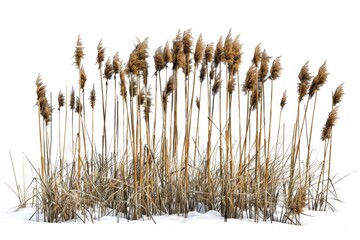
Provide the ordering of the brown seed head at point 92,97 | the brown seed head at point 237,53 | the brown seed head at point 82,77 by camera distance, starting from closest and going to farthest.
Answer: the brown seed head at point 237,53 < the brown seed head at point 82,77 < the brown seed head at point 92,97

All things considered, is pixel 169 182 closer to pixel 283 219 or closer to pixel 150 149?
pixel 150 149

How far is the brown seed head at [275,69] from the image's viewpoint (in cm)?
→ 644

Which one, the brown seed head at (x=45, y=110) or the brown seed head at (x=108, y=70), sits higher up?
the brown seed head at (x=108, y=70)

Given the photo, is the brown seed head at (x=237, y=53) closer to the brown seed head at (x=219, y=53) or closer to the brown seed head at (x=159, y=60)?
the brown seed head at (x=219, y=53)

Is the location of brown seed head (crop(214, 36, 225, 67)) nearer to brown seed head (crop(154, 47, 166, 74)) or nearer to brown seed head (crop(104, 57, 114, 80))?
brown seed head (crop(154, 47, 166, 74))

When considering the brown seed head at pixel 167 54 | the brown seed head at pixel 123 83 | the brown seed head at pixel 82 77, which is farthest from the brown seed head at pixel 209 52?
the brown seed head at pixel 82 77

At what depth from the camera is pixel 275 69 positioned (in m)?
6.44

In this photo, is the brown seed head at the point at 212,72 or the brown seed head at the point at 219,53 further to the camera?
the brown seed head at the point at 212,72

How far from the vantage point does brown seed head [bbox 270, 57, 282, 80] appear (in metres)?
6.44

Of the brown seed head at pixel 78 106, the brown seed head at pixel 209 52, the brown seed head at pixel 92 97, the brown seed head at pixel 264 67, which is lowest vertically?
the brown seed head at pixel 78 106

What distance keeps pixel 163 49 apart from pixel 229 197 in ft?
5.66

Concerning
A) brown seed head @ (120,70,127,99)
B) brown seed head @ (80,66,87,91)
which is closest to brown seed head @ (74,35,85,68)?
brown seed head @ (80,66,87,91)

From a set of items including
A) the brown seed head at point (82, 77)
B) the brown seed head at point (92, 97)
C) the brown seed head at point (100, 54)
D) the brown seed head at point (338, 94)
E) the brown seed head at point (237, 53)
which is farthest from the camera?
the brown seed head at point (92, 97)

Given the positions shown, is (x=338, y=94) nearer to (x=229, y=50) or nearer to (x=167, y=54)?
(x=229, y=50)
